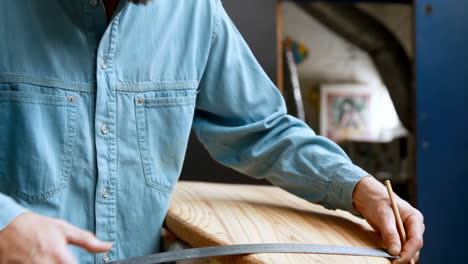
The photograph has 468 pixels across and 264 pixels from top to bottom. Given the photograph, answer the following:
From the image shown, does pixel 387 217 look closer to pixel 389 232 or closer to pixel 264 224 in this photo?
pixel 389 232

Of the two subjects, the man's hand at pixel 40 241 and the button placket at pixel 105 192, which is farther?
the button placket at pixel 105 192

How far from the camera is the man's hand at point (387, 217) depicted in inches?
35.3

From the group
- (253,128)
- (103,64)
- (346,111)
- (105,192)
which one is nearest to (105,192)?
(105,192)

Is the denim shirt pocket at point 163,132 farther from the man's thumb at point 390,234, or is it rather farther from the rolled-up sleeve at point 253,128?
the man's thumb at point 390,234

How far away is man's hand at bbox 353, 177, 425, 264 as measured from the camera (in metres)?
0.90

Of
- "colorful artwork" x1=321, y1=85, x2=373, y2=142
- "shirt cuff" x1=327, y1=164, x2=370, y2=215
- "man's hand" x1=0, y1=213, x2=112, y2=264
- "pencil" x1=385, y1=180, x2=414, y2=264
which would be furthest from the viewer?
"colorful artwork" x1=321, y1=85, x2=373, y2=142

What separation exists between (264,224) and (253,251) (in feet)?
0.66

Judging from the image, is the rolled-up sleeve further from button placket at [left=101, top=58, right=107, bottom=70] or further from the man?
button placket at [left=101, top=58, right=107, bottom=70]

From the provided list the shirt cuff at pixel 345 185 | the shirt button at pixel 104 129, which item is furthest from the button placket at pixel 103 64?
the shirt cuff at pixel 345 185

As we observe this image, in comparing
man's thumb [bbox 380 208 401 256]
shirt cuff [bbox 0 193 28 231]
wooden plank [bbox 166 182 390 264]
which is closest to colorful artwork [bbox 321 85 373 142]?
wooden plank [bbox 166 182 390 264]

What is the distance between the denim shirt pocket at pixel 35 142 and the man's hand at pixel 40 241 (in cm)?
28

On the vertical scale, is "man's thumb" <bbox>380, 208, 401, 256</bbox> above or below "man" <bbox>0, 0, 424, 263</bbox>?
below

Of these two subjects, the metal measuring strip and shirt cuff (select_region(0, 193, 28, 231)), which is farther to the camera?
the metal measuring strip

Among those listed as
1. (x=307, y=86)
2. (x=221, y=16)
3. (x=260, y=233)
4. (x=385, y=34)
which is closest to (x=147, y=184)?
(x=260, y=233)
